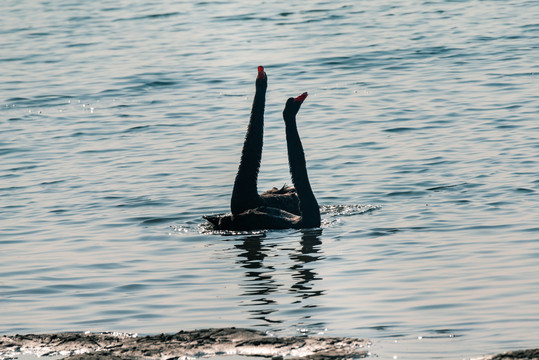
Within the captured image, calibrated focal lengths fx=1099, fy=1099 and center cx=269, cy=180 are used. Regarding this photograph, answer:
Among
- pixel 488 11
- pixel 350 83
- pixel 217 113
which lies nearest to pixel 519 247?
pixel 217 113

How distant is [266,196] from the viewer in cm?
1245

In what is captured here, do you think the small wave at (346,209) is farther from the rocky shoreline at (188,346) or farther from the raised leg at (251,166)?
the rocky shoreline at (188,346)

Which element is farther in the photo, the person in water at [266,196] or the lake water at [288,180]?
the person in water at [266,196]

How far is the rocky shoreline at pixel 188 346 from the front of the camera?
7.18 meters

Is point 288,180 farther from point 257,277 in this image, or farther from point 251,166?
point 257,277

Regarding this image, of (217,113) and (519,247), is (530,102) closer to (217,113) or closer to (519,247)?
(217,113)

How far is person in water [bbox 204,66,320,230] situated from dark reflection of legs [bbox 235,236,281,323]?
275 millimetres

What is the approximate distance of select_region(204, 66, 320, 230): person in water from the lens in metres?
11.6

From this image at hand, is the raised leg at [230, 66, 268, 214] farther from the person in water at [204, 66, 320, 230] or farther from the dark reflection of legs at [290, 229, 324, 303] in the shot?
the dark reflection of legs at [290, 229, 324, 303]

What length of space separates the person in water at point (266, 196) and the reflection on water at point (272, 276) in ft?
0.64

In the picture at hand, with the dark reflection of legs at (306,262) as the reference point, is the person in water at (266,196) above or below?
above

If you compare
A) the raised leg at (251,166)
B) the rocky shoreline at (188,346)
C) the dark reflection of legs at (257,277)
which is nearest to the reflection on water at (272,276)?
the dark reflection of legs at (257,277)

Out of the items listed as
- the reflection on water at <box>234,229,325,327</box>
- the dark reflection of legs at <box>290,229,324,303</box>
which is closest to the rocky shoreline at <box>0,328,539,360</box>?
the reflection on water at <box>234,229,325,327</box>

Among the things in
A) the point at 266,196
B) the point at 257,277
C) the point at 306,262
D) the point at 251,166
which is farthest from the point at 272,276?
the point at 266,196
